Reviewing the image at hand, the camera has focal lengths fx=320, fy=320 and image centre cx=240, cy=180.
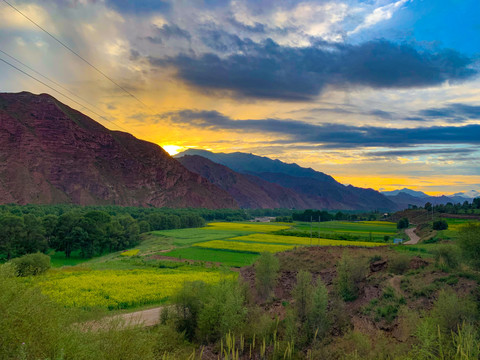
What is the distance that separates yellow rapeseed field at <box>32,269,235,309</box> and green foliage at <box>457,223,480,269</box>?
17507 millimetres

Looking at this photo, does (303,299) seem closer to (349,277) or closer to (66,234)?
(349,277)

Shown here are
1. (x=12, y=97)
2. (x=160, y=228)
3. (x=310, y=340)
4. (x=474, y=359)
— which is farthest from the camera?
(x=12, y=97)

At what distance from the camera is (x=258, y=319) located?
2261 cm

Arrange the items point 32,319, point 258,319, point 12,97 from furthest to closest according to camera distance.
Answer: point 12,97 < point 258,319 < point 32,319

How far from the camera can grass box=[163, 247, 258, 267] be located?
168ft

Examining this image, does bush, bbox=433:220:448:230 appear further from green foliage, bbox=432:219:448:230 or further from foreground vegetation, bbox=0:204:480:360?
foreground vegetation, bbox=0:204:480:360

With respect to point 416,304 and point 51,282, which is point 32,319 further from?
point 51,282

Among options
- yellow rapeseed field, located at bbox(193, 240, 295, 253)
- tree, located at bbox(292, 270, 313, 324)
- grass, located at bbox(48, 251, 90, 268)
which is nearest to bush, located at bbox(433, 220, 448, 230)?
yellow rapeseed field, located at bbox(193, 240, 295, 253)

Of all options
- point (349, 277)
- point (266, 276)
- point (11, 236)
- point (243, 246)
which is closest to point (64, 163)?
point (11, 236)

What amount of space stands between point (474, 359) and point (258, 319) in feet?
45.7

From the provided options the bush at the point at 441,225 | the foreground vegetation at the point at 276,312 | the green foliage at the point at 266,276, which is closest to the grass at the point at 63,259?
the foreground vegetation at the point at 276,312

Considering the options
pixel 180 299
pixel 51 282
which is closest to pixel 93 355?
pixel 180 299

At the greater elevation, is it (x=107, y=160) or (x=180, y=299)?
(x=107, y=160)

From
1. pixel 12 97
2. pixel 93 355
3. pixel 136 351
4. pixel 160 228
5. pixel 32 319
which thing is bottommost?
pixel 160 228
